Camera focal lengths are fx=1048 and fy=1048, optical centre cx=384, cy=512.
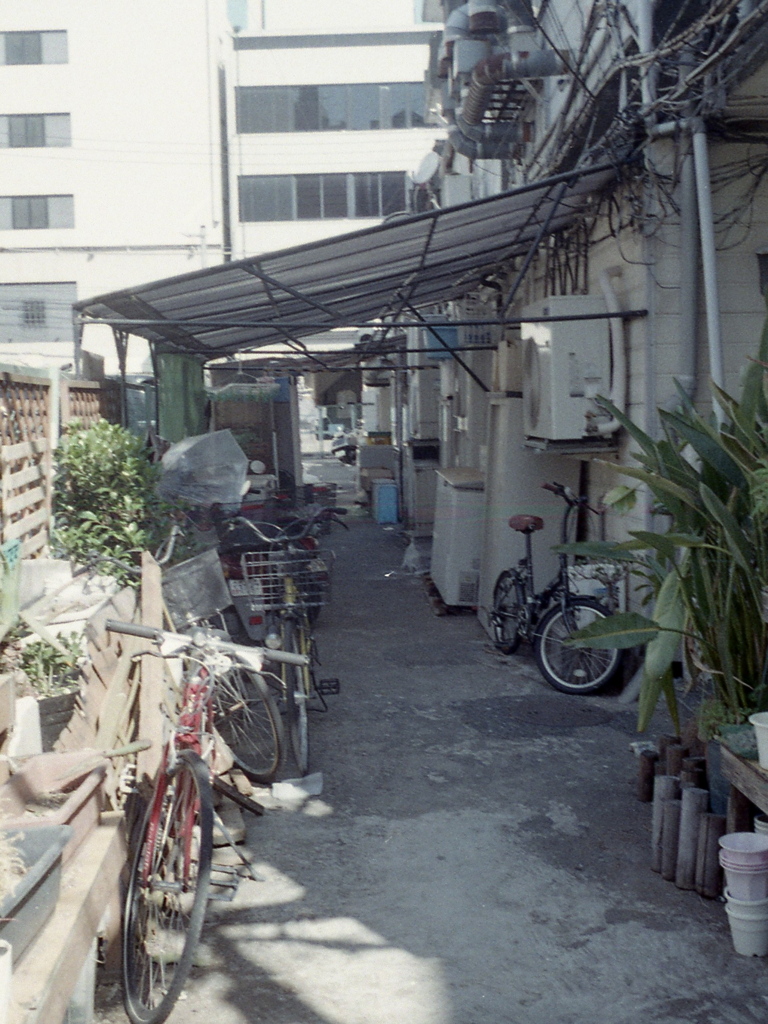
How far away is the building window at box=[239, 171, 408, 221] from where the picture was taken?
1344 inches

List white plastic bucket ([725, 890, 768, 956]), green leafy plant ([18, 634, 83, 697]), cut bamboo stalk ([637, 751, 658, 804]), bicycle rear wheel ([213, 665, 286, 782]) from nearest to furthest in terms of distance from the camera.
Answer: white plastic bucket ([725, 890, 768, 956]), cut bamboo stalk ([637, 751, 658, 804]), green leafy plant ([18, 634, 83, 697]), bicycle rear wheel ([213, 665, 286, 782])

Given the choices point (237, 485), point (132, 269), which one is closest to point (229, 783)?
point (237, 485)

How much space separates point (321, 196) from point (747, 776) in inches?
1300

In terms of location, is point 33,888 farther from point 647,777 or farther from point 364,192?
point 364,192

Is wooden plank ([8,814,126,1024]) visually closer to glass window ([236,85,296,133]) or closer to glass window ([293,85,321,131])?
glass window ([236,85,296,133])

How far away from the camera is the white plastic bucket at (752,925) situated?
3783mm

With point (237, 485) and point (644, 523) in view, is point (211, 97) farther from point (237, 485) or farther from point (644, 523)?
point (644, 523)

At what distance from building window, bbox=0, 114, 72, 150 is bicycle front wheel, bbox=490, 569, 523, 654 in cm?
3058

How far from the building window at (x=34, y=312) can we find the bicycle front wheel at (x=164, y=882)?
33.1 metres

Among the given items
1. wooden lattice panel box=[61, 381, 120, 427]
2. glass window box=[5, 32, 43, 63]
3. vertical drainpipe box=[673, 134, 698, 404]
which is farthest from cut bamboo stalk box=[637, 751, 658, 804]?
glass window box=[5, 32, 43, 63]

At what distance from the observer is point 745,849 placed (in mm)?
3881

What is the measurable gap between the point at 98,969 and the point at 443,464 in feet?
39.4

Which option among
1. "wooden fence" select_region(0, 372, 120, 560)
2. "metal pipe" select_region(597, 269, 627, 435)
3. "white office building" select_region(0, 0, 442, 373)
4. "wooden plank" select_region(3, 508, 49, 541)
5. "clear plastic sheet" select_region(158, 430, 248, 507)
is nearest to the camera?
"wooden plank" select_region(3, 508, 49, 541)

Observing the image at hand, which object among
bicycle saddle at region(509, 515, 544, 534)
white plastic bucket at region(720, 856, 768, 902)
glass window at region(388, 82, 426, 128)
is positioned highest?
glass window at region(388, 82, 426, 128)
